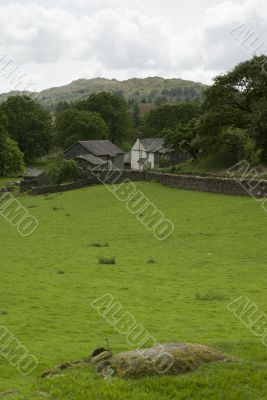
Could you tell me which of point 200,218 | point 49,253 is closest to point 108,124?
point 200,218

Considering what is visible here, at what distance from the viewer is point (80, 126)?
4956 inches

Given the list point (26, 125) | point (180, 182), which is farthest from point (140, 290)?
point (26, 125)

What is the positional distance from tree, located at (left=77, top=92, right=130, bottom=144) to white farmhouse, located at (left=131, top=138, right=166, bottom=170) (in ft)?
72.6

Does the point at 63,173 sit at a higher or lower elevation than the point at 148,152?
lower

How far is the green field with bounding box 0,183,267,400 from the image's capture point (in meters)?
11.7

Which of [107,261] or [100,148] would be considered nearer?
[107,261]

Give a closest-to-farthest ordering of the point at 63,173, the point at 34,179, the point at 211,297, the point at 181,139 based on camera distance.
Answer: the point at 211,297 → the point at 181,139 → the point at 63,173 → the point at 34,179

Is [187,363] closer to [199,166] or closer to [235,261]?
[235,261]

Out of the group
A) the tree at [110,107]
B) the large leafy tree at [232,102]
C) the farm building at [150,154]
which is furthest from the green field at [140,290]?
the tree at [110,107]

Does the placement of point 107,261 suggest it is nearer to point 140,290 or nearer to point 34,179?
point 140,290

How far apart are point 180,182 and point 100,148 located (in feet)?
171

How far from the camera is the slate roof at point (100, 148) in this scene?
106188mm

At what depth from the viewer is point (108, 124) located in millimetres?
138625

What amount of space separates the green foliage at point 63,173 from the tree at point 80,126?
4637 cm
